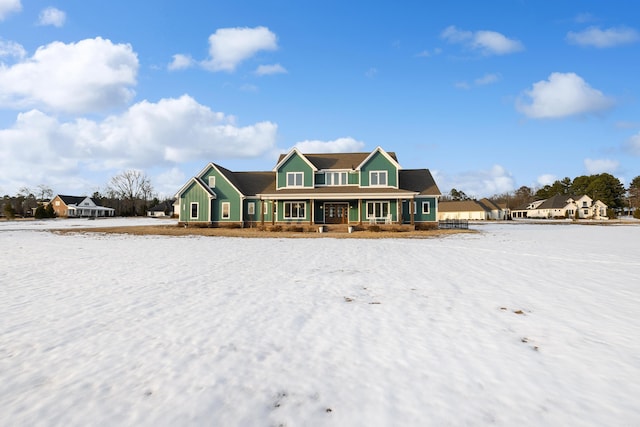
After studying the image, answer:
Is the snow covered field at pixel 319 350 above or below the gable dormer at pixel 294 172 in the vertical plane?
below

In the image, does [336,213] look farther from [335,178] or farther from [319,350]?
[319,350]

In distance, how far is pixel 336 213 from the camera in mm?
32875

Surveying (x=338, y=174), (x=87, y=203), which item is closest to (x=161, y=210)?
(x=87, y=203)

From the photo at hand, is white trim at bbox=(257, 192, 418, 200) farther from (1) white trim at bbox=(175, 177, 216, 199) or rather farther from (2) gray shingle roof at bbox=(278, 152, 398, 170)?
(1) white trim at bbox=(175, 177, 216, 199)

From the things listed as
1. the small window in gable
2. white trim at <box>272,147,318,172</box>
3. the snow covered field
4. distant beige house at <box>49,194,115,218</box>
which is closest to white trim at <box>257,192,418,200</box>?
white trim at <box>272,147,318,172</box>

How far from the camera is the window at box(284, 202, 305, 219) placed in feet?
109

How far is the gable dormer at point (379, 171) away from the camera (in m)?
31.9

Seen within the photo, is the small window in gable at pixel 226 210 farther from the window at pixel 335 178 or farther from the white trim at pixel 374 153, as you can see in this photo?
the white trim at pixel 374 153

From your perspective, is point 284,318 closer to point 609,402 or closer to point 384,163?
point 609,402

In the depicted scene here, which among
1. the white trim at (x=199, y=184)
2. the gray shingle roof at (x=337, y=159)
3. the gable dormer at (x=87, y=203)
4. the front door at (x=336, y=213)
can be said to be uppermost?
the gray shingle roof at (x=337, y=159)

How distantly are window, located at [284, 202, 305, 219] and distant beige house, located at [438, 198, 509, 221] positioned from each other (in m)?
55.2

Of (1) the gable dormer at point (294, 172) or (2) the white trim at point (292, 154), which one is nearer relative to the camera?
(2) the white trim at point (292, 154)

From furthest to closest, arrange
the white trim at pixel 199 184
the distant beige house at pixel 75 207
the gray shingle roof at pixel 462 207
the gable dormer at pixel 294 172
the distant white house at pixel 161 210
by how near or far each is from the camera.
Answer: the distant white house at pixel 161 210 → the distant beige house at pixel 75 207 → the gray shingle roof at pixel 462 207 → the white trim at pixel 199 184 → the gable dormer at pixel 294 172

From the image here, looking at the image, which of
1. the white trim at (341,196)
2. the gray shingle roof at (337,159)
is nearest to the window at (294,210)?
the white trim at (341,196)
